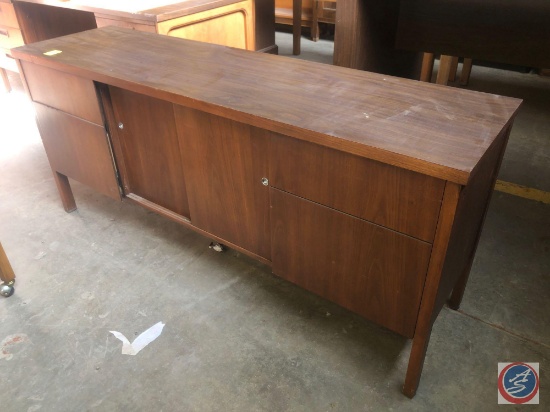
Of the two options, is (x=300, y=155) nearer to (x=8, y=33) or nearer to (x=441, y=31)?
(x=441, y=31)

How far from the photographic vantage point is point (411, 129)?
935 millimetres

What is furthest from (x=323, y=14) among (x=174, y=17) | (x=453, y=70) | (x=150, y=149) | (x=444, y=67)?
(x=150, y=149)

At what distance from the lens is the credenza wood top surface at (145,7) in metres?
1.87

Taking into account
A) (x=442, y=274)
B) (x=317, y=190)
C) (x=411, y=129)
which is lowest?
(x=442, y=274)

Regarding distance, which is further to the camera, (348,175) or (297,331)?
(297,331)

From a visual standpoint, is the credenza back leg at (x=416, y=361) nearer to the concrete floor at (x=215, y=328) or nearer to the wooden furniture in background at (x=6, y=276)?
the concrete floor at (x=215, y=328)

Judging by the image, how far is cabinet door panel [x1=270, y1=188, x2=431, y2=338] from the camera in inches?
38.4

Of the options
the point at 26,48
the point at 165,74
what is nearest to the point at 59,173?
the point at 26,48

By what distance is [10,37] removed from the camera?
8.64 feet

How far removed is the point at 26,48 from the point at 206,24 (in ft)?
2.70

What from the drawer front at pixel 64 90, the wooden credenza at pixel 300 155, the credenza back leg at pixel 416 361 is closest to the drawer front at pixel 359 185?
the wooden credenza at pixel 300 155

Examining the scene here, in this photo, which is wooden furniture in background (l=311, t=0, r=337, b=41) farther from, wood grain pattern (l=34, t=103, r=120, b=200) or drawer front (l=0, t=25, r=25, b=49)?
wood grain pattern (l=34, t=103, r=120, b=200)

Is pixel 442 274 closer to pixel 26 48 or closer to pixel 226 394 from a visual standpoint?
pixel 226 394

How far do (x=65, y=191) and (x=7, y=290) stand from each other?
0.51 metres
